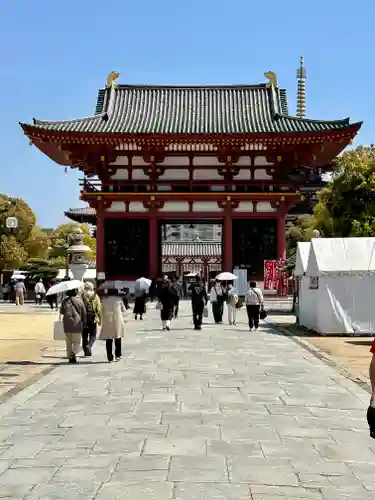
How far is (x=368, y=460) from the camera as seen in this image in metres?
7.31

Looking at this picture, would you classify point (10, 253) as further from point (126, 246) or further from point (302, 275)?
point (302, 275)

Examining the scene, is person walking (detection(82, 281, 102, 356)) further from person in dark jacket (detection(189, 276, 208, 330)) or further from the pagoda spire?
the pagoda spire

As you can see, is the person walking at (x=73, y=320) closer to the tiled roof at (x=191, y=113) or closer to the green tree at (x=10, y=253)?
the tiled roof at (x=191, y=113)

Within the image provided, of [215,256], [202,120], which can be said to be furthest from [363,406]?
[215,256]

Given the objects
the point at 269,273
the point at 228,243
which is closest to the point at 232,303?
the point at 269,273

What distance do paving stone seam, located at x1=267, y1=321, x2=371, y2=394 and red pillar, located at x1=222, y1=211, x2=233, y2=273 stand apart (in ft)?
57.3

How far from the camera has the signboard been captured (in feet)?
129

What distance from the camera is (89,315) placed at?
1630cm

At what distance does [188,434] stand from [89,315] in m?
8.30

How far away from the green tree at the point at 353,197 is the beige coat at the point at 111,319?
22.9 meters

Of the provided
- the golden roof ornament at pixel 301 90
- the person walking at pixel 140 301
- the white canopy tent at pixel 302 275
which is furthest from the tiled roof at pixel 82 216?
the golden roof ornament at pixel 301 90

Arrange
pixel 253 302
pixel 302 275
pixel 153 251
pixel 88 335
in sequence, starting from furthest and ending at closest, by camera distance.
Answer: pixel 153 251 < pixel 302 275 < pixel 253 302 < pixel 88 335

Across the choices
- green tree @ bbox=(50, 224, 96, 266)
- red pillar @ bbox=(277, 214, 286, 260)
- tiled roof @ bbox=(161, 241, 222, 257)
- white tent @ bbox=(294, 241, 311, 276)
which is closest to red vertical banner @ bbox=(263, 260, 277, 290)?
red pillar @ bbox=(277, 214, 286, 260)

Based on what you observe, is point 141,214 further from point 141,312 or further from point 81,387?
point 81,387
